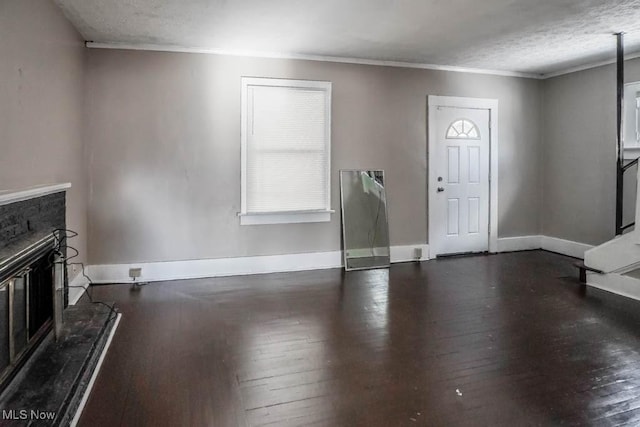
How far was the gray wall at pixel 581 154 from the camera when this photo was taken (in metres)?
5.09

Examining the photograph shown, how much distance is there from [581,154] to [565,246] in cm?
128

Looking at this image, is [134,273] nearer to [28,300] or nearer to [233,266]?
[233,266]

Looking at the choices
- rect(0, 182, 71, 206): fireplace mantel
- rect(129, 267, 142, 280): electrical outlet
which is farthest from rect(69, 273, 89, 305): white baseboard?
rect(0, 182, 71, 206): fireplace mantel

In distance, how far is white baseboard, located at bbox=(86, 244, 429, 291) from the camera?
14.3ft

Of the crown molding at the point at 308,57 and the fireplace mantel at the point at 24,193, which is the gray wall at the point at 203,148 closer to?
the crown molding at the point at 308,57

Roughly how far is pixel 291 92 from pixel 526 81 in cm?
350

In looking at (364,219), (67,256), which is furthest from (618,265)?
(67,256)

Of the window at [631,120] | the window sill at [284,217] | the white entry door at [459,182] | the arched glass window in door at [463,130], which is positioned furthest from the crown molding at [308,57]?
the window sill at [284,217]

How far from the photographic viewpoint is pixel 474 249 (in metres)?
5.76

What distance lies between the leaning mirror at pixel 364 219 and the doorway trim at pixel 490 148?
0.70 m

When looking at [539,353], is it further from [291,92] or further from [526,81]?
[526,81]

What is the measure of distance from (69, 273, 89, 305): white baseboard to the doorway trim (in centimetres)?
404

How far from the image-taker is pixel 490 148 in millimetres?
5730

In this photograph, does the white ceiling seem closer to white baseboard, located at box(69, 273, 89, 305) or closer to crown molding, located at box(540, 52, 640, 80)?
crown molding, located at box(540, 52, 640, 80)
